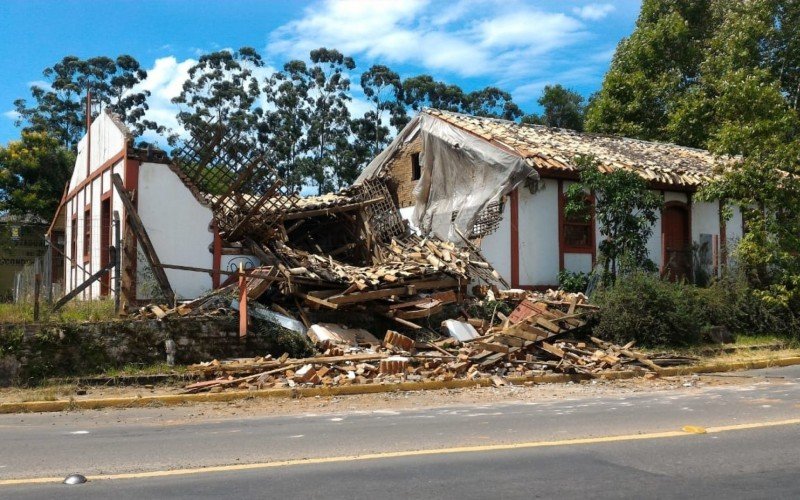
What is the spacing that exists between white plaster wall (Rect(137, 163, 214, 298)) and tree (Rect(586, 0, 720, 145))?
21.7 metres

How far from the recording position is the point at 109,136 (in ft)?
57.4

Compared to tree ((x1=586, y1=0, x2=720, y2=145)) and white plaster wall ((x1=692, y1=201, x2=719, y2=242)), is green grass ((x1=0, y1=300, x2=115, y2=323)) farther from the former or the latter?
tree ((x1=586, y1=0, x2=720, y2=145))

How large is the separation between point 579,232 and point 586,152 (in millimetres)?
2476

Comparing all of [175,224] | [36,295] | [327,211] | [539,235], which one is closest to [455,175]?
[539,235]

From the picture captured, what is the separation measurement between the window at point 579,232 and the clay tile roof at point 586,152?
1.38m

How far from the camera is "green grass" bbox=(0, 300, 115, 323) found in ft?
41.2

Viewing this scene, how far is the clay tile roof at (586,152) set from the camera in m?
19.3

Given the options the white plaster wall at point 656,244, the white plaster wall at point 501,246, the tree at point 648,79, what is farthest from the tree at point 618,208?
the tree at point 648,79

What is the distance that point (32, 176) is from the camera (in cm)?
3153

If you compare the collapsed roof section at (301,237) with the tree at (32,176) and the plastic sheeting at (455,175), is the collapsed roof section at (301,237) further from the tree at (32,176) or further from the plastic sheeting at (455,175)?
the tree at (32,176)

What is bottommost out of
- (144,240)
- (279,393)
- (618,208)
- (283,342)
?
(279,393)

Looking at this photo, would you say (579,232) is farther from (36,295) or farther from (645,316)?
(36,295)

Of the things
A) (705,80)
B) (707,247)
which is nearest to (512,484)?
(707,247)

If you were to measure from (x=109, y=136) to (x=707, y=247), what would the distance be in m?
17.1
